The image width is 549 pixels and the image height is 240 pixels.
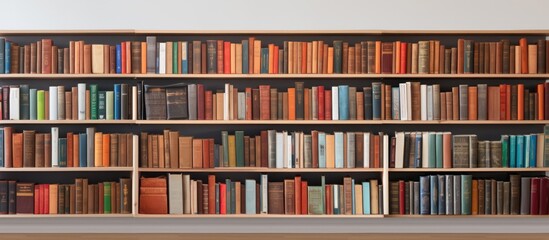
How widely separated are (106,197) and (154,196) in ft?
1.19

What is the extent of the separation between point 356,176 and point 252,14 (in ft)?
4.97

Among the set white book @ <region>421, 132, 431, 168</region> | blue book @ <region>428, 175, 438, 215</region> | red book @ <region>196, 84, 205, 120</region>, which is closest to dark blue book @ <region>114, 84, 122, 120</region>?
red book @ <region>196, 84, 205, 120</region>

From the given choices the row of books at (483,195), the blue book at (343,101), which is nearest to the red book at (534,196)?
the row of books at (483,195)

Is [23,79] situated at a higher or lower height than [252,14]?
lower

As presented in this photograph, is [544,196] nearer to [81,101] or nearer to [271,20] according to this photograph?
[271,20]

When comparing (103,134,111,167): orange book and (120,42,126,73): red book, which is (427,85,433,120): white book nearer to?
(120,42,126,73): red book

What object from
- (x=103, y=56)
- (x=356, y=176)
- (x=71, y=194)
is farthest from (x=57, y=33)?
(x=356, y=176)

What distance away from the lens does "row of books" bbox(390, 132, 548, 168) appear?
5.13 m

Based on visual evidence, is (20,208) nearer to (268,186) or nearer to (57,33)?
(57,33)

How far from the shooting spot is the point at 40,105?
5156 millimetres

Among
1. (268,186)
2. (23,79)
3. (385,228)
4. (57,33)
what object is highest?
(57,33)

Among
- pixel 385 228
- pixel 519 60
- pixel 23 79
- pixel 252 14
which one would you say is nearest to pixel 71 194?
pixel 23 79

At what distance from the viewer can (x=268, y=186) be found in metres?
5.20

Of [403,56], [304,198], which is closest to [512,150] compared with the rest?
[403,56]
